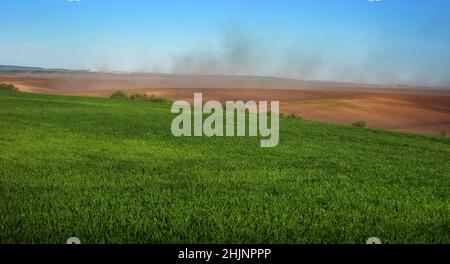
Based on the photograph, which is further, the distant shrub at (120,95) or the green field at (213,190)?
the distant shrub at (120,95)

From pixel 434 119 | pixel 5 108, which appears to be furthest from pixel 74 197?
pixel 434 119

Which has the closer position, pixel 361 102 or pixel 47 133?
pixel 47 133

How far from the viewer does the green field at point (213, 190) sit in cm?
795

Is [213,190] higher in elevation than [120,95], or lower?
lower

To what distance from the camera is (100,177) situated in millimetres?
12266

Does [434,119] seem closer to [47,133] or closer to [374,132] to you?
[374,132]

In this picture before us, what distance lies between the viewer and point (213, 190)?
11.0m

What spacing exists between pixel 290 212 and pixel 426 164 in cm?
983

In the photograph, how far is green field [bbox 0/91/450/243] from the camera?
795 centimetres

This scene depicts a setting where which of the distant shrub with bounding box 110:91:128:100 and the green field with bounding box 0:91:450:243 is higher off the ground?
the distant shrub with bounding box 110:91:128:100

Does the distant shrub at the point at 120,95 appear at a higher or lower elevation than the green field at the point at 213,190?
higher

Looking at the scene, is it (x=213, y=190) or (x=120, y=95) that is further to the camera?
(x=120, y=95)

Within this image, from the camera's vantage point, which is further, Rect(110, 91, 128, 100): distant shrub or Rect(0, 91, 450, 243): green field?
Rect(110, 91, 128, 100): distant shrub
